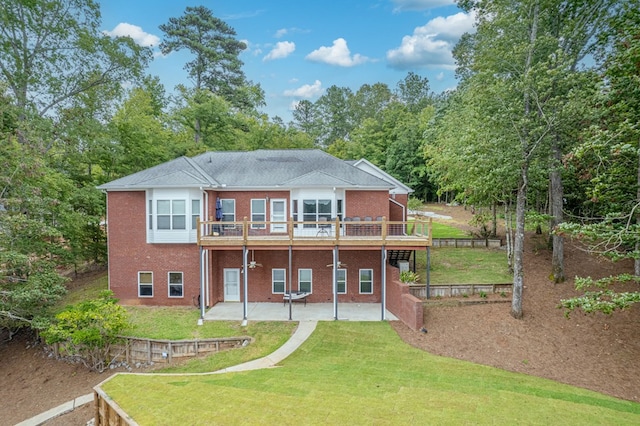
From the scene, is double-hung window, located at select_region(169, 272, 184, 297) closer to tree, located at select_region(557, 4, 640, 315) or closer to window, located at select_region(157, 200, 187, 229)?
window, located at select_region(157, 200, 187, 229)

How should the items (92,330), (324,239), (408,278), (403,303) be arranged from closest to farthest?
(92,330) < (403,303) < (324,239) < (408,278)

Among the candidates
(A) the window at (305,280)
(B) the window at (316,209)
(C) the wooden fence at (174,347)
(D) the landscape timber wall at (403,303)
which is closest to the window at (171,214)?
(C) the wooden fence at (174,347)

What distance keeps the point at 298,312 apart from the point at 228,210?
20.7 feet

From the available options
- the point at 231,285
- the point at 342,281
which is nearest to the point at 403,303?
the point at 342,281

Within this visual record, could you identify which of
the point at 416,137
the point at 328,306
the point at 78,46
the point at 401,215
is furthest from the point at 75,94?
the point at 416,137

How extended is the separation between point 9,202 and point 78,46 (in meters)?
10.6

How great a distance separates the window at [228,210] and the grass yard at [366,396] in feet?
28.5

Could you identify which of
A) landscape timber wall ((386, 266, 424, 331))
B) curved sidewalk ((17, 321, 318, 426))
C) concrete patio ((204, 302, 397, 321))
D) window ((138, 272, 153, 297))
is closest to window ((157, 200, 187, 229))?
window ((138, 272, 153, 297))

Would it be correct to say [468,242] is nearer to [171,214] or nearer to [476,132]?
[476,132]

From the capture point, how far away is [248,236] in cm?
1488

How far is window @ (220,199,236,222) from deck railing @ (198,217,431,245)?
754 mm

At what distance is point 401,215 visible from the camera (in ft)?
63.0

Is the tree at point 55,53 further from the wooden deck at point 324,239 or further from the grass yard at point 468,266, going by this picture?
the grass yard at point 468,266

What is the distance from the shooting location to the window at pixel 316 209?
627 inches
